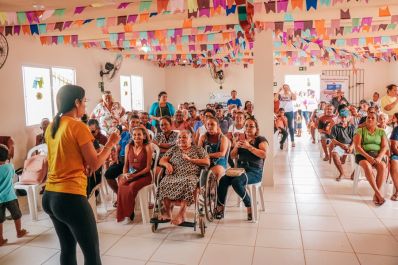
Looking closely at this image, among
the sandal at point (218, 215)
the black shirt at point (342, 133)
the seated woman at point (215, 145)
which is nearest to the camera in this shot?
the sandal at point (218, 215)

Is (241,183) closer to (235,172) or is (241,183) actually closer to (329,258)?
(235,172)

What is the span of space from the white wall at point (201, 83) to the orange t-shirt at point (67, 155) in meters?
11.3

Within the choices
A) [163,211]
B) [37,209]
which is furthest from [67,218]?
[37,209]

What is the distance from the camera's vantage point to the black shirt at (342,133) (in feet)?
19.5

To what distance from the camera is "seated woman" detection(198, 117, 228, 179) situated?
4161mm

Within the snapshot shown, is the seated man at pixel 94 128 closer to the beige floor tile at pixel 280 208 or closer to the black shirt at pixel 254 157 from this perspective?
the black shirt at pixel 254 157

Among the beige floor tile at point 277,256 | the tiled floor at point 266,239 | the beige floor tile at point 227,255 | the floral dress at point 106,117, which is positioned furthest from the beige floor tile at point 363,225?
the floral dress at point 106,117

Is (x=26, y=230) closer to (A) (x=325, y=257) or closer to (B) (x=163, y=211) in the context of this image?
(B) (x=163, y=211)

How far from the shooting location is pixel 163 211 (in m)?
3.67

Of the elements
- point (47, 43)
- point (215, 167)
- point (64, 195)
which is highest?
point (47, 43)

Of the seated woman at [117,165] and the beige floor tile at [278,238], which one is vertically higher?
the seated woman at [117,165]

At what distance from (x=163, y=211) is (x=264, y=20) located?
130 inches

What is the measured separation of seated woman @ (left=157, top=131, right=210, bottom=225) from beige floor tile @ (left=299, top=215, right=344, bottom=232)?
1178mm

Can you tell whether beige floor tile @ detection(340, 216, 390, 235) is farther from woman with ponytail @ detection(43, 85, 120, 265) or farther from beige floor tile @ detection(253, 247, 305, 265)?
woman with ponytail @ detection(43, 85, 120, 265)
